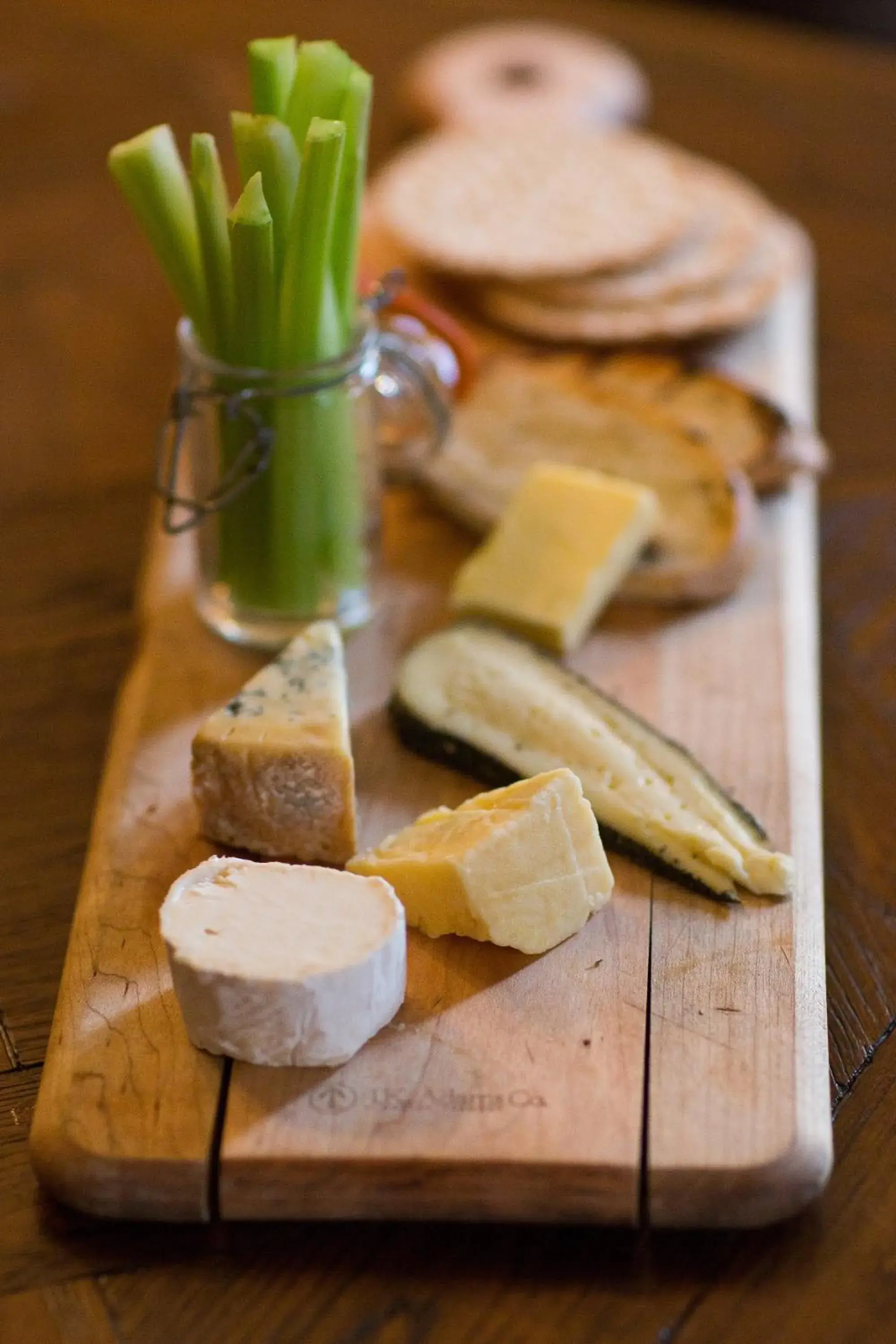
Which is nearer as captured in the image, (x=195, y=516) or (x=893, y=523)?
(x=195, y=516)

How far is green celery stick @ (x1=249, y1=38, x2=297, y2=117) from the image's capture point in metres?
1.35

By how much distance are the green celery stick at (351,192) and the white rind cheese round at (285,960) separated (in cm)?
60

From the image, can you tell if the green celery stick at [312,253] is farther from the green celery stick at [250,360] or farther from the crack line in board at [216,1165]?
the crack line in board at [216,1165]

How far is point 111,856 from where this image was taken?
1338 millimetres

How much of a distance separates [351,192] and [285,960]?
2.37 feet

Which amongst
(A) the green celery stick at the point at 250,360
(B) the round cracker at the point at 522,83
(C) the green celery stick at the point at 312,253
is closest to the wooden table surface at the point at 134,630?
(B) the round cracker at the point at 522,83

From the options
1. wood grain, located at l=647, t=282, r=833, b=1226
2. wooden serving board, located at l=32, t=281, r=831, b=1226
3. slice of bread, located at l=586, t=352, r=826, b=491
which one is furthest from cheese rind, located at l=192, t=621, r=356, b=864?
→ slice of bread, located at l=586, t=352, r=826, b=491

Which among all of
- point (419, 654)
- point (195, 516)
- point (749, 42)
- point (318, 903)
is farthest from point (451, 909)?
point (749, 42)

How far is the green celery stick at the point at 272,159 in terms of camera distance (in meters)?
1.31

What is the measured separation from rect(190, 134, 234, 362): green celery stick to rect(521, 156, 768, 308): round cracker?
704 millimetres

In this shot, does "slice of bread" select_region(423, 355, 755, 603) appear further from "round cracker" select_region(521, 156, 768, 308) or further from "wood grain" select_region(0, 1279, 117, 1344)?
"wood grain" select_region(0, 1279, 117, 1344)

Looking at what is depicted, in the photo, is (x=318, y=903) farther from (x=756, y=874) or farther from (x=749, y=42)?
(x=749, y=42)

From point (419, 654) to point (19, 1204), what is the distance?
64cm

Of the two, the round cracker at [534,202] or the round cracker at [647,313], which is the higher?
the round cracker at [534,202]
